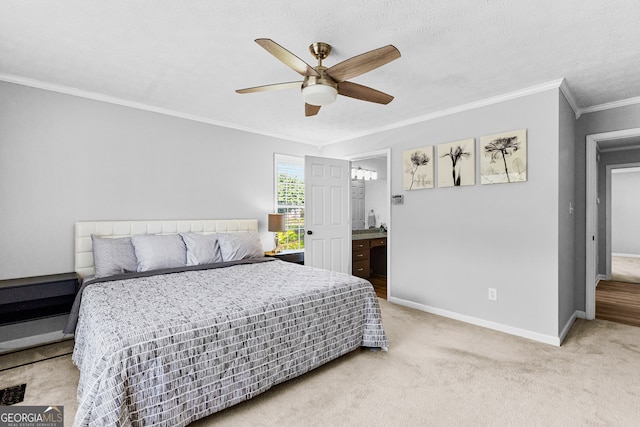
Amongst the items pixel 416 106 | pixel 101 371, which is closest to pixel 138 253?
pixel 101 371

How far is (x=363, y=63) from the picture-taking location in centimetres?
194

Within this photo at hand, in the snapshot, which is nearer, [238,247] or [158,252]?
[158,252]

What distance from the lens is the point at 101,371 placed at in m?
1.53

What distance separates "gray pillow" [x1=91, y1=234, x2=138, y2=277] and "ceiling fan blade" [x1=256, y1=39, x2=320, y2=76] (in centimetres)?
240

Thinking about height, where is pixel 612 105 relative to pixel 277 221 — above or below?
above

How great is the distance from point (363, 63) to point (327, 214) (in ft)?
10.0

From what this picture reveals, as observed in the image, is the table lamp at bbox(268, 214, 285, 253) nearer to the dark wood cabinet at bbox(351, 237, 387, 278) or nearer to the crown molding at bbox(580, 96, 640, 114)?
the dark wood cabinet at bbox(351, 237, 387, 278)

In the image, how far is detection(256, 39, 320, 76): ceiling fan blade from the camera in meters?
1.73

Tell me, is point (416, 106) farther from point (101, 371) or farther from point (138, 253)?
point (101, 371)

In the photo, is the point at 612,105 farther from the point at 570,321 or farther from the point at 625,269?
the point at 625,269

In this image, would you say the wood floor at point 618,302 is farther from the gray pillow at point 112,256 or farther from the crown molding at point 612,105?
the gray pillow at point 112,256

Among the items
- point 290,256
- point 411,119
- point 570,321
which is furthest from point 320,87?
point 570,321

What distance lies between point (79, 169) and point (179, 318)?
2.40 m

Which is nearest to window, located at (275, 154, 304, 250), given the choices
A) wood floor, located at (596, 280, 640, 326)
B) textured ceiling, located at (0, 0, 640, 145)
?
textured ceiling, located at (0, 0, 640, 145)
